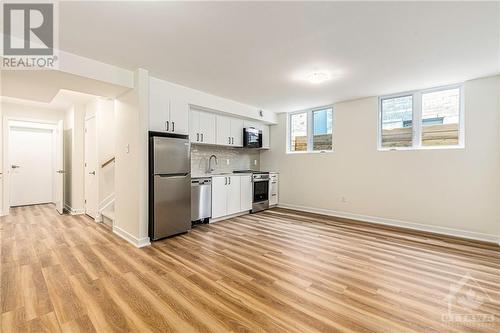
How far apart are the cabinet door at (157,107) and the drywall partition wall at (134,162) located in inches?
5.7

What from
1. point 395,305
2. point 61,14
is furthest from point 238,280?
point 61,14

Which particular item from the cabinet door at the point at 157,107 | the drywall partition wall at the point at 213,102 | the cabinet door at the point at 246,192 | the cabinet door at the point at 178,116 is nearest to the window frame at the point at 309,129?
the drywall partition wall at the point at 213,102

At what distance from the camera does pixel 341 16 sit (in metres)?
2.09

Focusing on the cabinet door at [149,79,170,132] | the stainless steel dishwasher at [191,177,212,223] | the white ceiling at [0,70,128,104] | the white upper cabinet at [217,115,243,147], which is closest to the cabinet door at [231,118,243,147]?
the white upper cabinet at [217,115,243,147]

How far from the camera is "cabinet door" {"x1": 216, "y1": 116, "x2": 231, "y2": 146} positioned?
5074 mm

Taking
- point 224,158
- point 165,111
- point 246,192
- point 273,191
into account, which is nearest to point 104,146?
point 165,111

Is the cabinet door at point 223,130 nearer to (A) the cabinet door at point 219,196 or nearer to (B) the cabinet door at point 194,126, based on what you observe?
(B) the cabinet door at point 194,126

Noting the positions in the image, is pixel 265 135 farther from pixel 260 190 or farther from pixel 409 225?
pixel 409 225

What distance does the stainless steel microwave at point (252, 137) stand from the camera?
560 centimetres

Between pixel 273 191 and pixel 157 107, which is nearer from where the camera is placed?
pixel 157 107

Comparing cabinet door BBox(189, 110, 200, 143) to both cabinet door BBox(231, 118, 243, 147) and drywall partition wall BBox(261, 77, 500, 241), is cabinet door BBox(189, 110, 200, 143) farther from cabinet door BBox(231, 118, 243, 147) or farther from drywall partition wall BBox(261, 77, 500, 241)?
drywall partition wall BBox(261, 77, 500, 241)

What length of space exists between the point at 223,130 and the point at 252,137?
0.87m

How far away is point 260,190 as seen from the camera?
18.5 ft

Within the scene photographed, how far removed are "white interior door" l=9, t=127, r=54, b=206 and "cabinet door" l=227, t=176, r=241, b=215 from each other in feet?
17.8
